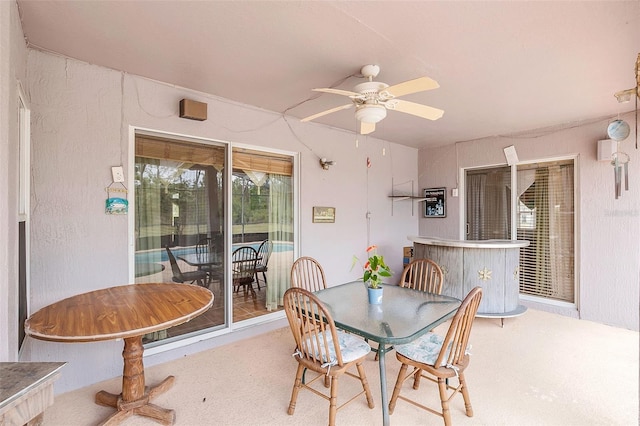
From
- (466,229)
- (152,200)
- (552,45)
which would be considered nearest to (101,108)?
(152,200)

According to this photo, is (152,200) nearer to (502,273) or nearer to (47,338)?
(47,338)

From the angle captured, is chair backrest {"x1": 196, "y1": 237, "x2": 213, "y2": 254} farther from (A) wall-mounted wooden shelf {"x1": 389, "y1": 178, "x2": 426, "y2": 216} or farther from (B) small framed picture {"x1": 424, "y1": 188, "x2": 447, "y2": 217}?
(B) small framed picture {"x1": 424, "y1": 188, "x2": 447, "y2": 217}

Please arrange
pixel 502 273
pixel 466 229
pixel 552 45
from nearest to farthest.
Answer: pixel 552 45
pixel 502 273
pixel 466 229

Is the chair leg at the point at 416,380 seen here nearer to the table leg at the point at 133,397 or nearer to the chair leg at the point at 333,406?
the chair leg at the point at 333,406

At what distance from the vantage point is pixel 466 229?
5230mm

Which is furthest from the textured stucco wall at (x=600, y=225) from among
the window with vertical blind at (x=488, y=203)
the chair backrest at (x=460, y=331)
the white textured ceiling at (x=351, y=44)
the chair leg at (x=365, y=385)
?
the chair leg at (x=365, y=385)

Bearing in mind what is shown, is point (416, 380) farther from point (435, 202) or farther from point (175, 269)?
point (435, 202)

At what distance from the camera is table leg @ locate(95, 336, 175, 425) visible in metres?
2.04

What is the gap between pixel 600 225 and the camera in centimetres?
388

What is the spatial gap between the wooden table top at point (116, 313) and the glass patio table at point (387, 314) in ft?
3.09

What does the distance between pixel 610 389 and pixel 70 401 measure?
→ 4.04 metres

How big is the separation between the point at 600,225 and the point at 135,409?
16.9 ft

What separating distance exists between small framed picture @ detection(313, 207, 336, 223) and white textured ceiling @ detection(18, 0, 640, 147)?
1.41m

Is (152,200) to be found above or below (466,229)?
above
